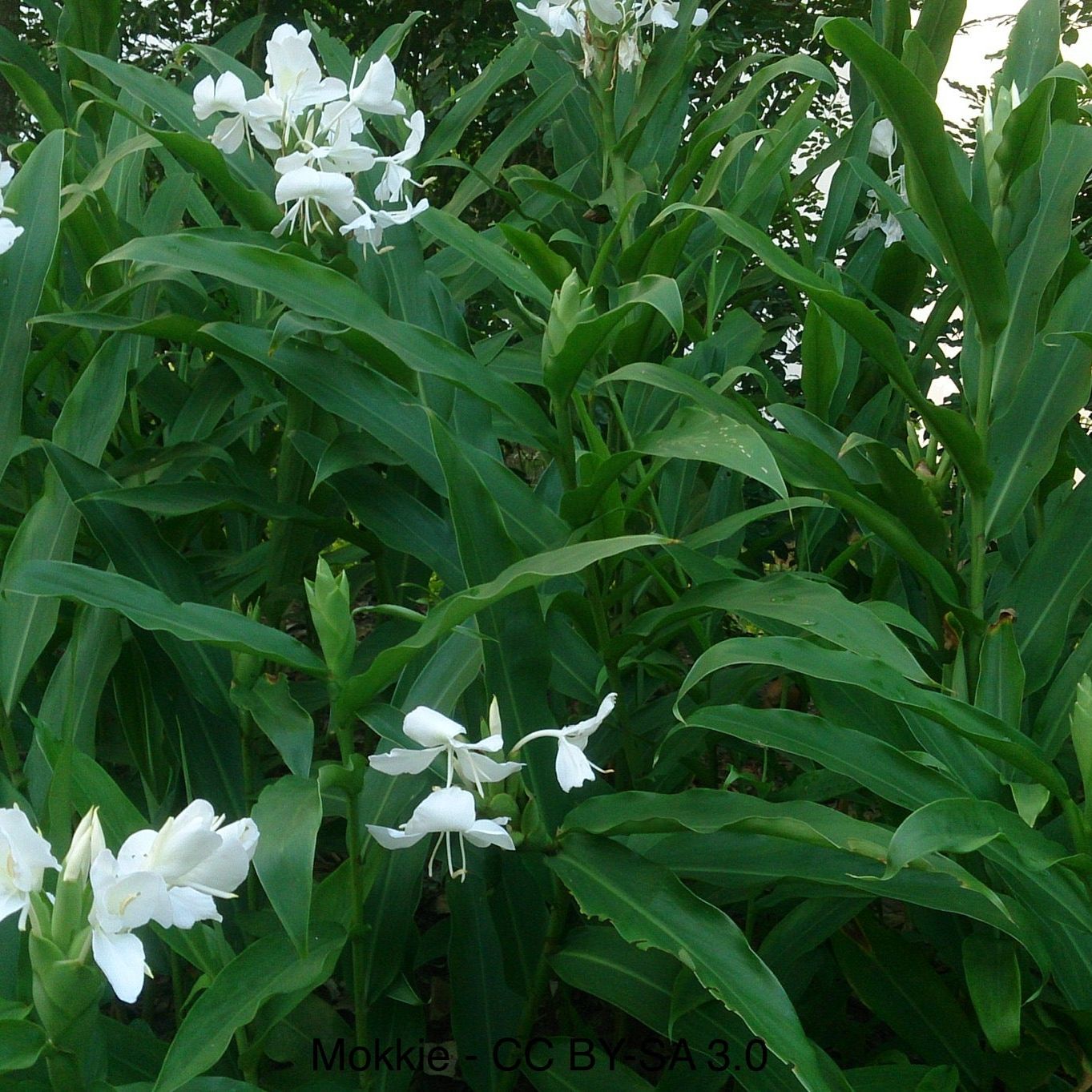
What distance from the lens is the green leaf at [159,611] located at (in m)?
0.71

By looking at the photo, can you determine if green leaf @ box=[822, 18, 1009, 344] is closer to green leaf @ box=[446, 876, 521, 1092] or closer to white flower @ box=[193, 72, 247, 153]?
white flower @ box=[193, 72, 247, 153]

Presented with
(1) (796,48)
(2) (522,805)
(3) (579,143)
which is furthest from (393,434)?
(1) (796,48)

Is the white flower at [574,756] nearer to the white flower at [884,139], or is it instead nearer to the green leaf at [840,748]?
the green leaf at [840,748]

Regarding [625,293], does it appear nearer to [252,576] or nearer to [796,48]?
[252,576]

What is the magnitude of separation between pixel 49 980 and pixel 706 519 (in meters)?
0.89

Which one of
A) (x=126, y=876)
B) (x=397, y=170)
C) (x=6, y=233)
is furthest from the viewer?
(x=397, y=170)

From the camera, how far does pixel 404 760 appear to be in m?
0.64

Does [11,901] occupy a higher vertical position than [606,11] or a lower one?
lower

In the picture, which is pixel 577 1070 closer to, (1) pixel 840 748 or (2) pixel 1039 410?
(1) pixel 840 748

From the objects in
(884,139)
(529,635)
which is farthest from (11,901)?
(884,139)

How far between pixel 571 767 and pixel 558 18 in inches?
39.3

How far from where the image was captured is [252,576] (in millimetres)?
1142

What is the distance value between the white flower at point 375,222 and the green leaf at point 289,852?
1.54 ft

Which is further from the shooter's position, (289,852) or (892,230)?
(892,230)
